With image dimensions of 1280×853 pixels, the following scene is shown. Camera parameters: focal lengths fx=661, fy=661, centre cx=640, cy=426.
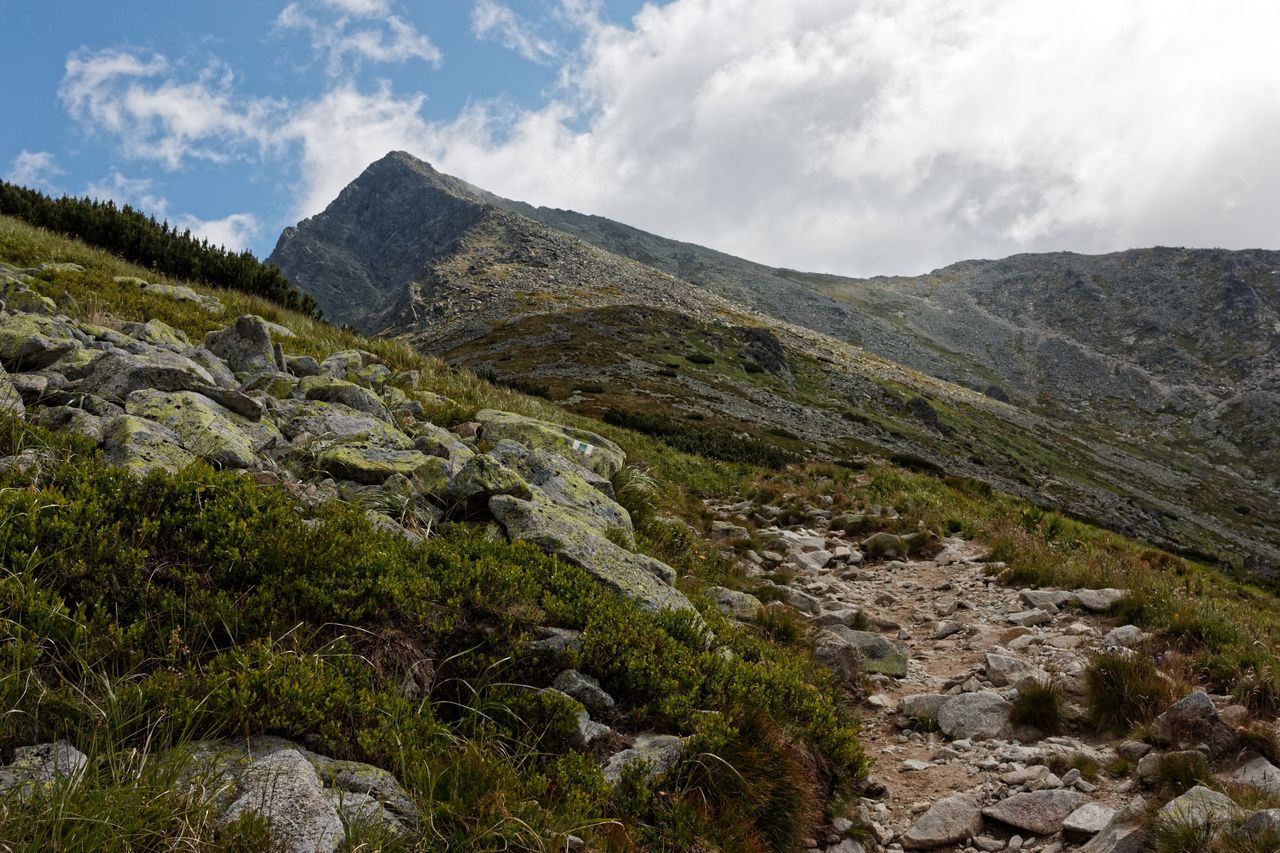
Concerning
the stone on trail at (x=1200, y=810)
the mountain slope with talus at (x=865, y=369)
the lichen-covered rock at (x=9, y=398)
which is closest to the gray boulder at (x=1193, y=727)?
the stone on trail at (x=1200, y=810)

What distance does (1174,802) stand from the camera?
4238 millimetres

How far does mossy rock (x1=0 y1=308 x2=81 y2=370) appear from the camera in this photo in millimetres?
7395

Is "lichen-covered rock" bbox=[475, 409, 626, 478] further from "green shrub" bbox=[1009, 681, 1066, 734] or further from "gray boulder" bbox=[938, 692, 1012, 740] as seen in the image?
"green shrub" bbox=[1009, 681, 1066, 734]

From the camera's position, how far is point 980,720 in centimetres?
660

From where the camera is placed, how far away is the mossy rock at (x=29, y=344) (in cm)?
739

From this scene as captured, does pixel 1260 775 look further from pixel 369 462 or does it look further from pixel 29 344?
pixel 29 344

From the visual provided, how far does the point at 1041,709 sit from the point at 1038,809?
1643 millimetres

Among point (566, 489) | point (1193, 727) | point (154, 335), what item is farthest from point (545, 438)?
point (1193, 727)

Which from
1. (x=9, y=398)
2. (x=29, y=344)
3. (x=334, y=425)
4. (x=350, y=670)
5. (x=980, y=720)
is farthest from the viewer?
(x=334, y=425)

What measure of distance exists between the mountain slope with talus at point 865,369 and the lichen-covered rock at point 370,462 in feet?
81.1

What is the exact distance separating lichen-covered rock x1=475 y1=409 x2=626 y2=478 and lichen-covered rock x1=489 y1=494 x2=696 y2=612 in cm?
395

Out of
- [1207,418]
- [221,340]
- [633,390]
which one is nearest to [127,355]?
[221,340]

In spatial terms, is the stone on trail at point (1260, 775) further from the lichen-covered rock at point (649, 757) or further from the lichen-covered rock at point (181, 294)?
the lichen-covered rock at point (181, 294)

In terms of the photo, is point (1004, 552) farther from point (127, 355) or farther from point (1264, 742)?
point (127, 355)
